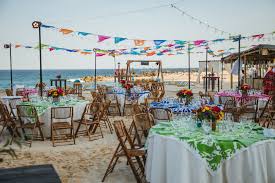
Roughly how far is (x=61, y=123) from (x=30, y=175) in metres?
4.08

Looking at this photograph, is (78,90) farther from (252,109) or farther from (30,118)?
(252,109)

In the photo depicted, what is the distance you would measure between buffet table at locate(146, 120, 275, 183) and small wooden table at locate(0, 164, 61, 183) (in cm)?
127

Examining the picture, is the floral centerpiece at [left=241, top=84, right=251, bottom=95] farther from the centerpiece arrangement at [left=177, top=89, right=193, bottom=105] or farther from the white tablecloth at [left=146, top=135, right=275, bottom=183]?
the white tablecloth at [left=146, top=135, right=275, bottom=183]

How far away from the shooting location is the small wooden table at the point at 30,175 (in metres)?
2.75

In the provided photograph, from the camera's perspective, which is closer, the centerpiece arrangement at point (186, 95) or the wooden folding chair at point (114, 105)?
the centerpiece arrangement at point (186, 95)

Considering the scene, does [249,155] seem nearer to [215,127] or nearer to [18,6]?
[215,127]

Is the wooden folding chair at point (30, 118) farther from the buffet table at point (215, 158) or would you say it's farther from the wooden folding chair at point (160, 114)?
the buffet table at point (215, 158)

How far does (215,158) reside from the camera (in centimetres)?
329

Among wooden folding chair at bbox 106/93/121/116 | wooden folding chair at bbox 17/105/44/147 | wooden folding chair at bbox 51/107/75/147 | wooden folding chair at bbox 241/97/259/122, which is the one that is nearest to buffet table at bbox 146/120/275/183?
wooden folding chair at bbox 51/107/75/147

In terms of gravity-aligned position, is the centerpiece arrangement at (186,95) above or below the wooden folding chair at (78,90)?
above

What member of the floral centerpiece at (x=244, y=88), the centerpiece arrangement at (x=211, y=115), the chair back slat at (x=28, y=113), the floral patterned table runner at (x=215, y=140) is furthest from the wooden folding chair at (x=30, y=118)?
the floral centerpiece at (x=244, y=88)

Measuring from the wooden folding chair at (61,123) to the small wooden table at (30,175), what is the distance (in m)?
3.54

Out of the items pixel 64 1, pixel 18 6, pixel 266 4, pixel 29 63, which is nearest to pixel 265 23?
pixel 266 4

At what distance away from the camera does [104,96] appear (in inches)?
457
